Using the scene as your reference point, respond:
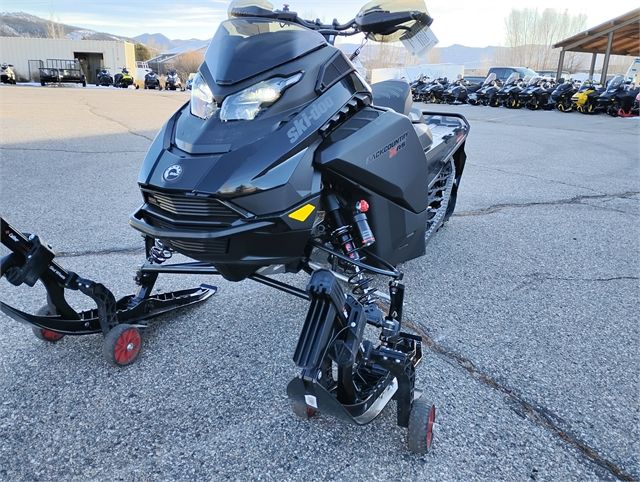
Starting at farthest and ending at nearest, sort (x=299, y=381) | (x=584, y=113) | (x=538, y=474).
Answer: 1. (x=584, y=113)
2. (x=538, y=474)
3. (x=299, y=381)

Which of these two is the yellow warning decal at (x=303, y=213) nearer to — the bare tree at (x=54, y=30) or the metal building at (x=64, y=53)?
the metal building at (x=64, y=53)

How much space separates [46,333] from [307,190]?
1.56m

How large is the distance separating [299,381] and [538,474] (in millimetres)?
967

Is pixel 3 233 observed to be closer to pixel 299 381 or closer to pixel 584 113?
pixel 299 381

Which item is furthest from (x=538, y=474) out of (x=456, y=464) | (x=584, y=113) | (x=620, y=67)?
(x=620, y=67)

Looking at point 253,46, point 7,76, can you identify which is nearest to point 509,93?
point 253,46

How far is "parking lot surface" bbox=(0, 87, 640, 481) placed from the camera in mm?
1899

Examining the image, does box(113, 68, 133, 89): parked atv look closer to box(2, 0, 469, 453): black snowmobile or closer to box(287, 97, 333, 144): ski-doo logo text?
box(2, 0, 469, 453): black snowmobile

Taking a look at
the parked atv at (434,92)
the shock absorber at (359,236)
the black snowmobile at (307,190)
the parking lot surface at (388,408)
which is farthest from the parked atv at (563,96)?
the shock absorber at (359,236)

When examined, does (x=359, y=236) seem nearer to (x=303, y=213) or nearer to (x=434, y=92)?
(x=303, y=213)

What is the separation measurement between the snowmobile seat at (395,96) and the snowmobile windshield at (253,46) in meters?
0.77

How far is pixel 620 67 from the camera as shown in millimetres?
77125

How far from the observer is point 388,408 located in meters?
2.20

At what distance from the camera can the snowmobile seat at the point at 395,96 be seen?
115 inches
